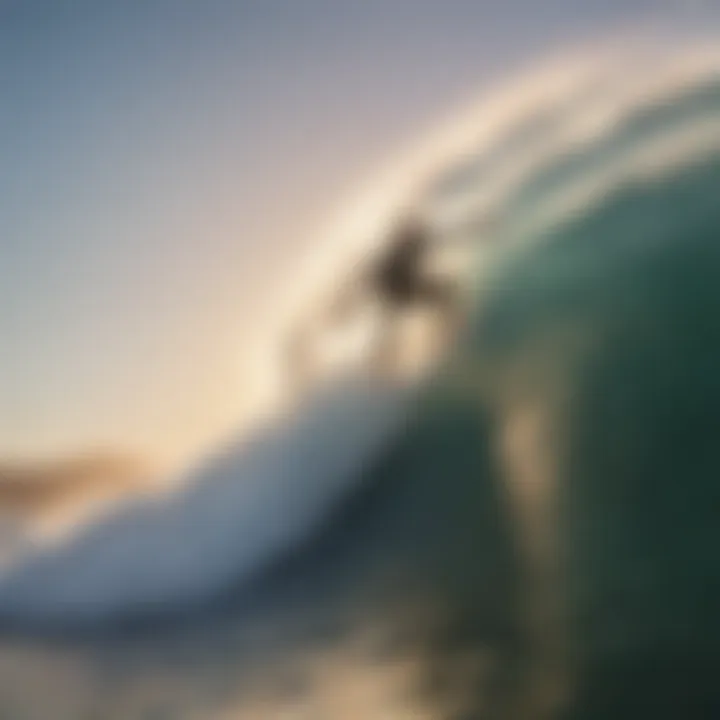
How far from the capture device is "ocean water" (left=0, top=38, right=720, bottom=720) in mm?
812

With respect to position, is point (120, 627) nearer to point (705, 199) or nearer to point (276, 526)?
point (276, 526)

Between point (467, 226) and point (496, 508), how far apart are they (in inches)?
10.0

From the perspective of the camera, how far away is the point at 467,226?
2.97ft

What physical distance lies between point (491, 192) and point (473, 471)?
25 cm

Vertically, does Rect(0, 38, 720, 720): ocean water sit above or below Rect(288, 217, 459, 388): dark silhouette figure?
below

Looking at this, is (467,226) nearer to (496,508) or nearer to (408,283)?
(408,283)

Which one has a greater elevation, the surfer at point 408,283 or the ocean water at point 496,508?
the surfer at point 408,283

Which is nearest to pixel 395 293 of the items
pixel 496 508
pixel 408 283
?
pixel 408 283

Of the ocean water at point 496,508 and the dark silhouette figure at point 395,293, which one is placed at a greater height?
the dark silhouette figure at point 395,293

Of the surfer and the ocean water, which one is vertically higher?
the surfer

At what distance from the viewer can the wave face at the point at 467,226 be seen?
873 mm

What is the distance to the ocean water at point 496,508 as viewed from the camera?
81cm

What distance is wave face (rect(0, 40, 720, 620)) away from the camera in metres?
0.87

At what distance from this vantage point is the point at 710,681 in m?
0.78
